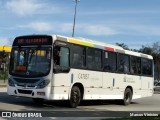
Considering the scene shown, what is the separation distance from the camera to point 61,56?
17188 mm

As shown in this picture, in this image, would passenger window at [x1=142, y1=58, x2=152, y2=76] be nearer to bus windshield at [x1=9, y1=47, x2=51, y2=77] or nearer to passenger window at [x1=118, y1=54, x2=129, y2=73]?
passenger window at [x1=118, y1=54, x2=129, y2=73]

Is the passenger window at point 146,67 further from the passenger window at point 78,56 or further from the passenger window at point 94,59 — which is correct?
the passenger window at point 78,56

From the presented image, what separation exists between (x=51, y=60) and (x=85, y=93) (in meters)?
2.83

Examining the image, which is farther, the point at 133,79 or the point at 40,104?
the point at 133,79

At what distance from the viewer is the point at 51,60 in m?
16.8

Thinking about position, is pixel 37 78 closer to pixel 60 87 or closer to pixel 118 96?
pixel 60 87

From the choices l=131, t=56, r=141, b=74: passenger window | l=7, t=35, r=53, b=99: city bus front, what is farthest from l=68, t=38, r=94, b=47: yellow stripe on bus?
l=131, t=56, r=141, b=74: passenger window

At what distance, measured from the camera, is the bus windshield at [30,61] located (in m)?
17.0

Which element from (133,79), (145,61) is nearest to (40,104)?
(133,79)

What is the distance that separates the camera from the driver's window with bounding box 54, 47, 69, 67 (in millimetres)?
16923

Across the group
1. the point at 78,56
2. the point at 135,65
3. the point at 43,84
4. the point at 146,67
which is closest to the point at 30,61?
the point at 43,84

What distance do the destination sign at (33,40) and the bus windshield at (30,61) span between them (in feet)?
0.73

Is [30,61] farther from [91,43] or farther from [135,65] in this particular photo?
[135,65]

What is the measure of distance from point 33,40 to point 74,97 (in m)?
3.03
